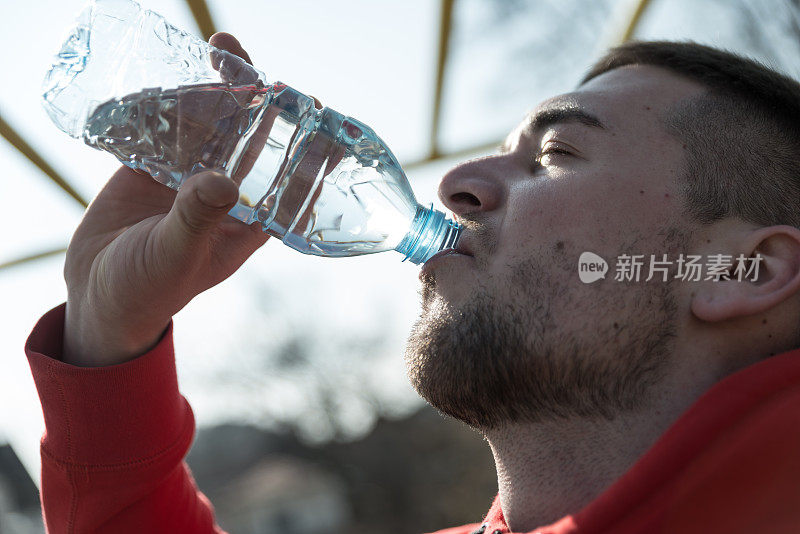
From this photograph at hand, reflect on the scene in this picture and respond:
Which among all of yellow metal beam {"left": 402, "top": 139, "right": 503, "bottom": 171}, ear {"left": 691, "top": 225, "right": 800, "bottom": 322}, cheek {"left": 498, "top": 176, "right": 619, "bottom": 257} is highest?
cheek {"left": 498, "top": 176, "right": 619, "bottom": 257}

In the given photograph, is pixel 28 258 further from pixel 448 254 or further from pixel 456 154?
pixel 448 254

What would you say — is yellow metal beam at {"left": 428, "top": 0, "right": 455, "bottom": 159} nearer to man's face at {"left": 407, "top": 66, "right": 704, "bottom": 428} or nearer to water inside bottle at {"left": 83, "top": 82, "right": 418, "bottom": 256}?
water inside bottle at {"left": 83, "top": 82, "right": 418, "bottom": 256}

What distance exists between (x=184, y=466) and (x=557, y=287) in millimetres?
1084

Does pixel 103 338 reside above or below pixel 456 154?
above

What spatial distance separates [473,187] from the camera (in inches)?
53.7

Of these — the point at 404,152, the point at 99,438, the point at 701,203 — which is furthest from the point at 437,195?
the point at 404,152

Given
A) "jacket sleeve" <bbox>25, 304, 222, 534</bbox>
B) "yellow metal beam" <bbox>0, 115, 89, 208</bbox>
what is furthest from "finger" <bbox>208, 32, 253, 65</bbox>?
"yellow metal beam" <bbox>0, 115, 89, 208</bbox>

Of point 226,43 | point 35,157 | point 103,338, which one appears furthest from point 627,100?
point 35,157

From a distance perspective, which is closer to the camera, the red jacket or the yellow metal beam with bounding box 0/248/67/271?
the red jacket

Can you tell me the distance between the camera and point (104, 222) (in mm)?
1529

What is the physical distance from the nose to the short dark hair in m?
0.36

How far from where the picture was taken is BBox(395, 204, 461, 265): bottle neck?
55.4 inches

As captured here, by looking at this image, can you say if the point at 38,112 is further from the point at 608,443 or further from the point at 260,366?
the point at 260,366

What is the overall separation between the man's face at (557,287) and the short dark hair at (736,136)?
55mm
